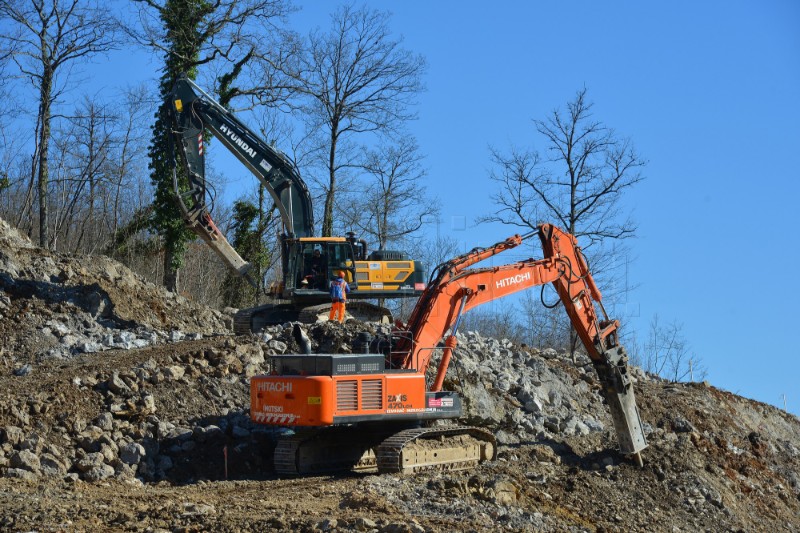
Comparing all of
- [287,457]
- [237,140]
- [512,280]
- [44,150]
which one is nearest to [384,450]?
[287,457]

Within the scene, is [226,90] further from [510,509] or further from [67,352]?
[510,509]

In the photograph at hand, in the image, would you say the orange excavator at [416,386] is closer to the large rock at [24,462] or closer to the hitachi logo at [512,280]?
the hitachi logo at [512,280]

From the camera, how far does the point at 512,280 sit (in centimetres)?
1441

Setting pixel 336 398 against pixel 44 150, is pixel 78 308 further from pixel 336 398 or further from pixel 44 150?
pixel 336 398

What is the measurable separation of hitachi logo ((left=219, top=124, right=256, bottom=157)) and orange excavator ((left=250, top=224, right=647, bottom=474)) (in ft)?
34.0

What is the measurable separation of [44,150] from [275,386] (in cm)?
1793

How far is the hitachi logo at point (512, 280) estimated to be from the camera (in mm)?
14281

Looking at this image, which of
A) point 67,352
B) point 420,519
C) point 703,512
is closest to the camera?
point 420,519

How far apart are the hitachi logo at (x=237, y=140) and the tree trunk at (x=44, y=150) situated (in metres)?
7.39

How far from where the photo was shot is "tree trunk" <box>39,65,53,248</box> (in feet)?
91.5

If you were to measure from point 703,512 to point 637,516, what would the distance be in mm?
1496

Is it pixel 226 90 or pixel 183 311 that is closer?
pixel 183 311

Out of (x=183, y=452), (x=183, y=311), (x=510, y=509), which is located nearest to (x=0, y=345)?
(x=183, y=311)

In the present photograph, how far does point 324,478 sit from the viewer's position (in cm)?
1313
